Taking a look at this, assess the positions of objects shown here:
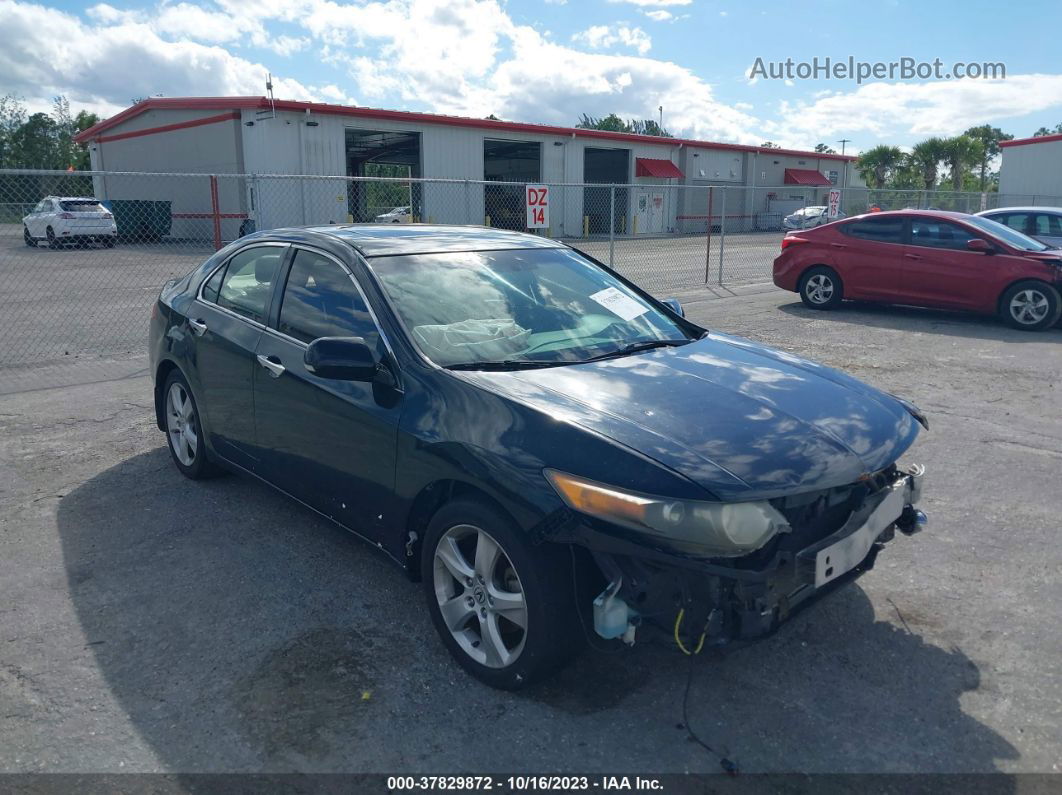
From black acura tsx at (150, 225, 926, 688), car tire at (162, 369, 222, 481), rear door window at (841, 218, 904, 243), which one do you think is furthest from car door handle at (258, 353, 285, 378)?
rear door window at (841, 218, 904, 243)

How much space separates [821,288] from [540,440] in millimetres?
10623

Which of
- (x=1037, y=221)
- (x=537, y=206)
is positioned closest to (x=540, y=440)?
(x=537, y=206)

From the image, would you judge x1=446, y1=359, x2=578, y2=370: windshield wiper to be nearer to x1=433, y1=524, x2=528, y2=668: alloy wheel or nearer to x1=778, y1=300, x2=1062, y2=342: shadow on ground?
x1=433, y1=524, x2=528, y2=668: alloy wheel

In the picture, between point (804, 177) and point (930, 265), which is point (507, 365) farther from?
point (804, 177)

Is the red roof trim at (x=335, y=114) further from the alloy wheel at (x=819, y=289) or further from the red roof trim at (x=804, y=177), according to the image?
the alloy wheel at (x=819, y=289)

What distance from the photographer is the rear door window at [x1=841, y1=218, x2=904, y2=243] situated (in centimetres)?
1179

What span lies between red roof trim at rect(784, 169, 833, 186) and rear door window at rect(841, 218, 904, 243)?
4004 centimetres

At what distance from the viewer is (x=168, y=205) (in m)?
27.1

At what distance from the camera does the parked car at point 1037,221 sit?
1386cm

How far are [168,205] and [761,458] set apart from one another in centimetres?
2774

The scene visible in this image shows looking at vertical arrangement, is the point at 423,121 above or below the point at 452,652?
above

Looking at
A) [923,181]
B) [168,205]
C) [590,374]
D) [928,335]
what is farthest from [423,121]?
[923,181]

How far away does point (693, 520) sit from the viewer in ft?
8.91

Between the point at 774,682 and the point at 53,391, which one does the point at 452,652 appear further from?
the point at 53,391
